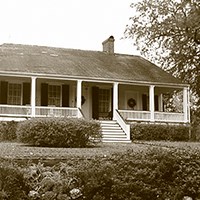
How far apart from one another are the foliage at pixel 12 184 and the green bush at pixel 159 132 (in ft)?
56.9

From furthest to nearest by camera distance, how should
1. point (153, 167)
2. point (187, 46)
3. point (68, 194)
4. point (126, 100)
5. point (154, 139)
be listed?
point (187, 46) < point (126, 100) < point (154, 139) < point (153, 167) < point (68, 194)

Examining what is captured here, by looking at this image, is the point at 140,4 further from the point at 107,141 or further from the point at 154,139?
the point at 107,141

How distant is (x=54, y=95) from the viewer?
2897 cm

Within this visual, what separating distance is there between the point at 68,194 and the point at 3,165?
147 cm

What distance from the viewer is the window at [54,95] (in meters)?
28.9

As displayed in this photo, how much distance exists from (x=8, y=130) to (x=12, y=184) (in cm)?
1599

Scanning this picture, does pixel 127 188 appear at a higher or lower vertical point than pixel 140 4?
lower

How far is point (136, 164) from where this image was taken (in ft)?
32.4

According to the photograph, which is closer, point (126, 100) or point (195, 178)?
point (195, 178)

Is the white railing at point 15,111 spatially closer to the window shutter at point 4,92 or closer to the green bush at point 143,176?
the window shutter at point 4,92

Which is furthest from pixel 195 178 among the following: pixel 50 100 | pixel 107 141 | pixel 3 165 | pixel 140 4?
pixel 140 4

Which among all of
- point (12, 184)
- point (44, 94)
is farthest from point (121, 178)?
point (44, 94)

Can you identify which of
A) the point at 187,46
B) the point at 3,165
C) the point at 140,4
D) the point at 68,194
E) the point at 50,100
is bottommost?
the point at 68,194

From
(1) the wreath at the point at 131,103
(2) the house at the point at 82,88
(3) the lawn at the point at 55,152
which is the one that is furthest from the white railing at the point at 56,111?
(3) the lawn at the point at 55,152
